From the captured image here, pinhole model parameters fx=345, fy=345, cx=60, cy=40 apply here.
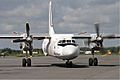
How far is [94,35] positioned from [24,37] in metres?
6.61

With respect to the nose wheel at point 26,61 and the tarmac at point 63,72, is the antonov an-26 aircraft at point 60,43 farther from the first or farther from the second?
the tarmac at point 63,72

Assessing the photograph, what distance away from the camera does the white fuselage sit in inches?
1114

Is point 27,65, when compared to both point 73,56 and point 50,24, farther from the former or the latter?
point 50,24

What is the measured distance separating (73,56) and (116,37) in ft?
28.0

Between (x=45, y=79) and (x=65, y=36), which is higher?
Answer: (x=65, y=36)

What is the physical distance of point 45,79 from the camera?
58.6ft

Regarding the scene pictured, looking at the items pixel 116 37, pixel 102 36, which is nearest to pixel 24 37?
pixel 102 36

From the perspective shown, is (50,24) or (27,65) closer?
(27,65)

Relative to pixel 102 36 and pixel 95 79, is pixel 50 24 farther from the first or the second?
pixel 95 79

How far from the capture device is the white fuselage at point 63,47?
28.3 metres

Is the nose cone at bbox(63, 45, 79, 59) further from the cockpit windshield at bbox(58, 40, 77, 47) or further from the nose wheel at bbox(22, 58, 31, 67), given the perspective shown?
the nose wheel at bbox(22, 58, 31, 67)

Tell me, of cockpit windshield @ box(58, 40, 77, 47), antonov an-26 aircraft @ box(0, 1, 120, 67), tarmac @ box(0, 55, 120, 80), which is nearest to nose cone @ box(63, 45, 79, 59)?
antonov an-26 aircraft @ box(0, 1, 120, 67)

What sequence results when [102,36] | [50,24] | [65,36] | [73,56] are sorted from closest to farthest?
[73,56]
[65,36]
[102,36]
[50,24]

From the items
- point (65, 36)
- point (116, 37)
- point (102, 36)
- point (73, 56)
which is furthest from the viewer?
point (116, 37)
